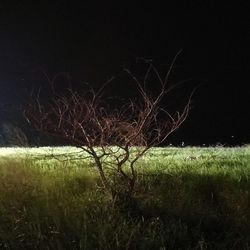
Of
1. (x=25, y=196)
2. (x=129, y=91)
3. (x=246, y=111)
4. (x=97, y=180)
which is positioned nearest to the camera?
(x=25, y=196)

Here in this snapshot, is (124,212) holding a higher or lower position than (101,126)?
lower

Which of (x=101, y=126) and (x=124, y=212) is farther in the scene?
(x=101, y=126)

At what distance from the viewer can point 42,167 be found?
11578mm

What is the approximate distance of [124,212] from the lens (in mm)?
8648

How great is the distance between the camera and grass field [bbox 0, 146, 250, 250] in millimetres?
7516

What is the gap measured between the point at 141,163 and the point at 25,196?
118 inches

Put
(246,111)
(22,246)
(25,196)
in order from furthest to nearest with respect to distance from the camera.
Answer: (246,111) → (25,196) → (22,246)

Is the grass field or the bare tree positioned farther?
the bare tree

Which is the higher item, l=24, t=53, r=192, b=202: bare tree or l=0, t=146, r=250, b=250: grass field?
l=24, t=53, r=192, b=202: bare tree

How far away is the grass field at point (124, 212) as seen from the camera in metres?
7.52

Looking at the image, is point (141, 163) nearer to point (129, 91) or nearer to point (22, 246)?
point (22, 246)

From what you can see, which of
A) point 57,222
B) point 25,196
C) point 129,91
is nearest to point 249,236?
point 57,222

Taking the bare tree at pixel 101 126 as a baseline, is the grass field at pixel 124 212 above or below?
below

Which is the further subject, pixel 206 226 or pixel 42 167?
pixel 42 167
